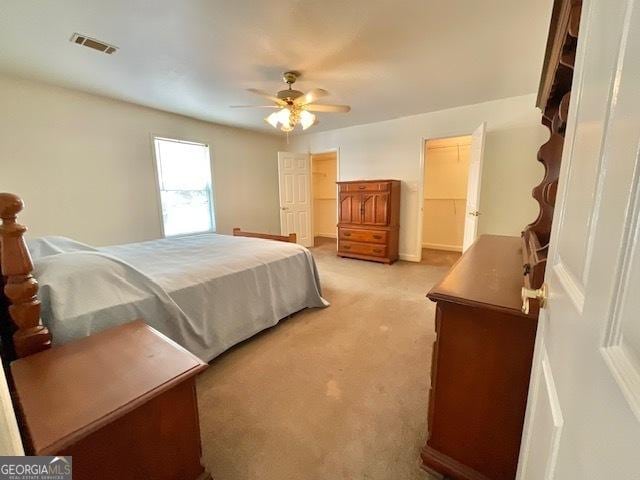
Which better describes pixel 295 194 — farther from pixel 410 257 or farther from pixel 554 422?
pixel 554 422

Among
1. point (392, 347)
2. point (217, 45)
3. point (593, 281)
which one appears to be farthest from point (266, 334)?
point (217, 45)

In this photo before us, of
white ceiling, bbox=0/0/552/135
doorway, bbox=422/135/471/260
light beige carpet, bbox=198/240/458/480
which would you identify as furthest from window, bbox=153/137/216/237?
doorway, bbox=422/135/471/260

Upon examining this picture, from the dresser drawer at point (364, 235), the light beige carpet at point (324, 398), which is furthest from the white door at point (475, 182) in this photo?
the dresser drawer at point (364, 235)

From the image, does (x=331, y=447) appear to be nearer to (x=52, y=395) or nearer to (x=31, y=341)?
(x=52, y=395)

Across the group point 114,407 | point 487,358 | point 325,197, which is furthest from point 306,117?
point 325,197

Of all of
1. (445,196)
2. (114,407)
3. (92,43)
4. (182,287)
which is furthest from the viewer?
(445,196)

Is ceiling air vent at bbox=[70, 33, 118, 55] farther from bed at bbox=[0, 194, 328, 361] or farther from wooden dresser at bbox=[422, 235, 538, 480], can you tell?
wooden dresser at bbox=[422, 235, 538, 480]

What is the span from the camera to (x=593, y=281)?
15.5 inches

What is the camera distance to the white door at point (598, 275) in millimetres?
294

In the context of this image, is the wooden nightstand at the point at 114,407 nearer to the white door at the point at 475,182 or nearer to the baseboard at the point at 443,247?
the white door at the point at 475,182

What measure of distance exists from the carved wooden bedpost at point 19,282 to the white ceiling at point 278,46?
1594 mm

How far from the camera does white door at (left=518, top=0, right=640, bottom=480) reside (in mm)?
294

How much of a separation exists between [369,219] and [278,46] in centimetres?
294

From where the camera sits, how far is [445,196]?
5.34 metres
